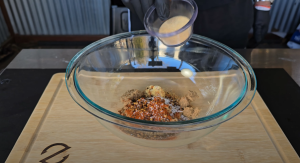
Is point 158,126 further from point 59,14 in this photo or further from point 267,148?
point 59,14

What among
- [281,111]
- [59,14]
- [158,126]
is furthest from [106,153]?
[59,14]

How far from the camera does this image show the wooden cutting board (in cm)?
61

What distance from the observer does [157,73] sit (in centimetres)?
93

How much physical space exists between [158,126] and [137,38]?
496mm

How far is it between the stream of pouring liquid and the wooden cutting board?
13.6 inches

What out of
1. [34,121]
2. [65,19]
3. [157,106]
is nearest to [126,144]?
[157,106]

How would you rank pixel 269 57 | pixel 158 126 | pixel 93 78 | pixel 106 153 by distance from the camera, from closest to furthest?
pixel 158 126 → pixel 106 153 → pixel 93 78 → pixel 269 57

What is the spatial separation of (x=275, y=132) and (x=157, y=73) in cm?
51

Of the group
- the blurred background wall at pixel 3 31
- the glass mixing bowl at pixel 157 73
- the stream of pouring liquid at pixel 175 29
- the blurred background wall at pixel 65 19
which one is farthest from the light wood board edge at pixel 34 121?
the blurred background wall at pixel 3 31

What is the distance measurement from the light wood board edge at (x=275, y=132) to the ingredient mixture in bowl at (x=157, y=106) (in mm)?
240

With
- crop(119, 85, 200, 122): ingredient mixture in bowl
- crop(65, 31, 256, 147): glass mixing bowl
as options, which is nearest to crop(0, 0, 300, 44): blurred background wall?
crop(65, 31, 256, 147): glass mixing bowl

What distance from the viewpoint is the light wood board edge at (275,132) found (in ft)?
2.04

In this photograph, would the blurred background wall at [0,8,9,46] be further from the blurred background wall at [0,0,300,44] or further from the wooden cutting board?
the wooden cutting board

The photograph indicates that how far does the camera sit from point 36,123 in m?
0.71
